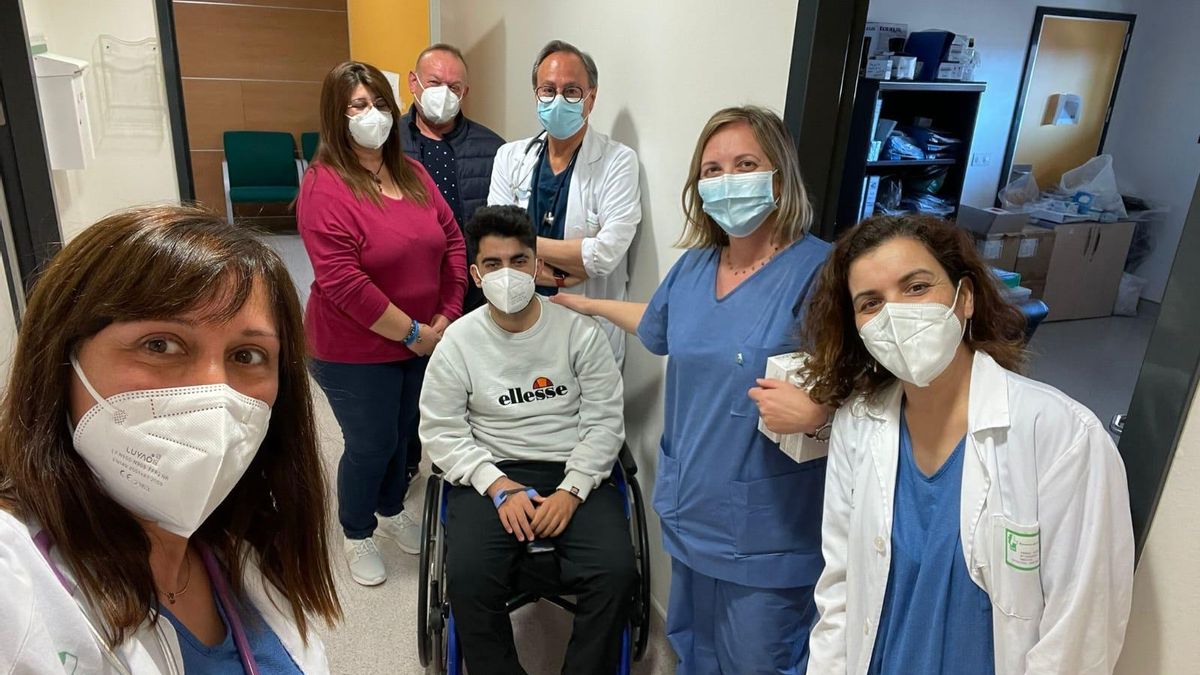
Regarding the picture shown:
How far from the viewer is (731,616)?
1.62 meters

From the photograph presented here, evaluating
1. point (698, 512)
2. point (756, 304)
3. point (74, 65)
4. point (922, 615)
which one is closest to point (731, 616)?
point (698, 512)

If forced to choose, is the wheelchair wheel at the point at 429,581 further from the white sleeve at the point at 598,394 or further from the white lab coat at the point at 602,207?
the white lab coat at the point at 602,207

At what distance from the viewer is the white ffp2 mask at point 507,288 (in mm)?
1979

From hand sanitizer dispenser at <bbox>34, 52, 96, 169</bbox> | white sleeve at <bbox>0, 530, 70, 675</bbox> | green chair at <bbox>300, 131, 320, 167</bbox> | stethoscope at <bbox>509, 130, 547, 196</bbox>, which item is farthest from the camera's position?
green chair at <bbox>300, 131, 320, 167</bbox>

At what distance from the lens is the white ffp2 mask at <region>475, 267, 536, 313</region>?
1979mm

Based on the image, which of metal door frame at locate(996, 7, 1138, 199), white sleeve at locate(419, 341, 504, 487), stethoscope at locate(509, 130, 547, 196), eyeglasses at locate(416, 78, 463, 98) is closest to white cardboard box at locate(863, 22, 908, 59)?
metal door frame at locate(996, 7, 1138, 199)

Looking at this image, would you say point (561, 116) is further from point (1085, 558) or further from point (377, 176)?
point (1085, 558)

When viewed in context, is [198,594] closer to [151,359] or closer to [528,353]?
[151,359]

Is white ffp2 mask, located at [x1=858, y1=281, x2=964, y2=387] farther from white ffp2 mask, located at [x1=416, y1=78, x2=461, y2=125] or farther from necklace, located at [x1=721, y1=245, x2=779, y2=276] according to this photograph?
white ffp2 mask, located at [x1=416, y1=78, x2=461, y2=125]

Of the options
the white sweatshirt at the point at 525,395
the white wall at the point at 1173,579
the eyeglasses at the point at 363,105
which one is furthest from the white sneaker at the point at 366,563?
the white wall at the point at 1173,579

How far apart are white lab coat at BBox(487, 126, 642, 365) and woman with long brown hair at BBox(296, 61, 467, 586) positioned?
14.1 inches

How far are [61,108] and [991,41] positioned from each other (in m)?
5.20

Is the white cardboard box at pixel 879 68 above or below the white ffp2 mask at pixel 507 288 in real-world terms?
above

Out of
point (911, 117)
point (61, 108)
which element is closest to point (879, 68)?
point (911, 117)
